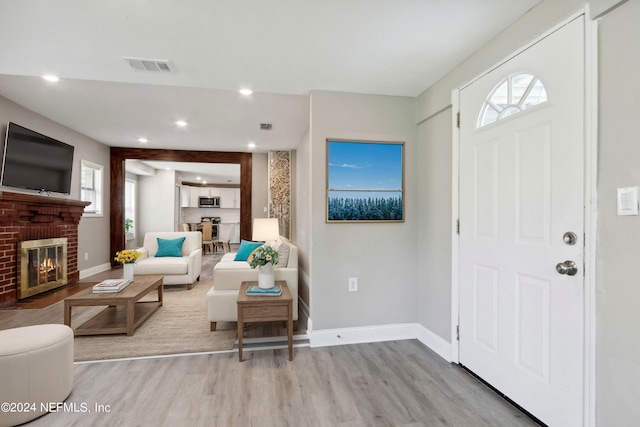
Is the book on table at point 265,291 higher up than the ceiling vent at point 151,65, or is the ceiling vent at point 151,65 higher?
the ceiling vent at point 151,65

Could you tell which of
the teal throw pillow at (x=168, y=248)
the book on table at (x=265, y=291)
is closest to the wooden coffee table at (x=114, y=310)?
the book on table at (x=265, y=291)

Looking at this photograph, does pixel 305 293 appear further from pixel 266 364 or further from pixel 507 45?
pixel 507 45

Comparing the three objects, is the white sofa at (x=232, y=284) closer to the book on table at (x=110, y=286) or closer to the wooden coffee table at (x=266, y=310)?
the wooden coffee table at (x=266, y=310)

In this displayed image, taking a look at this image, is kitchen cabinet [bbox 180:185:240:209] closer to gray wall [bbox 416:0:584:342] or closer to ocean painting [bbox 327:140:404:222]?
ocean painting [bbox 327:140:404:222]

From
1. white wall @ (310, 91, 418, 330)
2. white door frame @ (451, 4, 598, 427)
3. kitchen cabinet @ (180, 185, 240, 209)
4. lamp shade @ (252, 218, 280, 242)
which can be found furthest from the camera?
kitchen cabinet @ (180, 185, 240, 209)

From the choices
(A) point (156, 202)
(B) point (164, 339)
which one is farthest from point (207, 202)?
(B) point (164, 339)

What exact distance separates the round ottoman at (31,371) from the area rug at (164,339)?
2.18 feet

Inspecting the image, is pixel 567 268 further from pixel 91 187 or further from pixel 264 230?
pixel 91 187

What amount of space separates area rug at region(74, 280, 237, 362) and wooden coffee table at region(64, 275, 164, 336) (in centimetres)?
7

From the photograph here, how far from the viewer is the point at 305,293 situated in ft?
12.0

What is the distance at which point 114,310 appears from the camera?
3.54m

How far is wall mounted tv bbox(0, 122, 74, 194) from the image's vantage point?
3.74m

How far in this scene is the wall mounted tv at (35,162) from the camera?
3.74m

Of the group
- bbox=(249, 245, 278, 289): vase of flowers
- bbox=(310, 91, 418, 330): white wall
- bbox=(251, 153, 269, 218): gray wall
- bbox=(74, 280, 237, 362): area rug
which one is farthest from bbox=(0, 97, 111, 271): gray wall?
bbox=(310, 91, 418, 330): white wall
